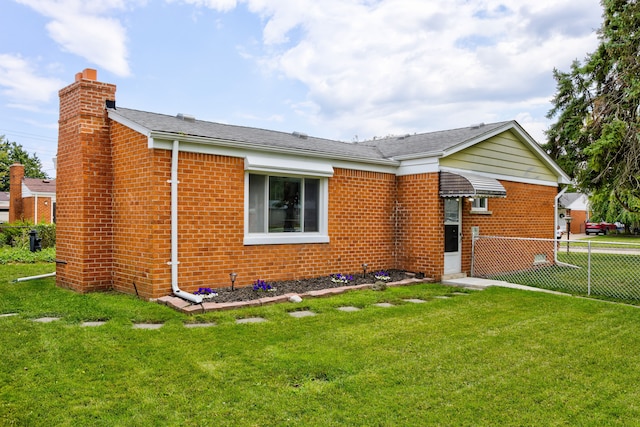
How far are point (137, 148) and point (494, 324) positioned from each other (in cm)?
675

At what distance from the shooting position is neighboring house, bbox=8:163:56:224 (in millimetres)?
30859

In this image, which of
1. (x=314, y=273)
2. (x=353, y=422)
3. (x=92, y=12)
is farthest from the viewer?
(x=92, y=12)

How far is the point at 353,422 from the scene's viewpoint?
11.1 feet

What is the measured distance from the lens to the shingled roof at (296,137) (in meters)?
8.30

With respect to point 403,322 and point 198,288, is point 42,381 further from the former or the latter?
point 403,322

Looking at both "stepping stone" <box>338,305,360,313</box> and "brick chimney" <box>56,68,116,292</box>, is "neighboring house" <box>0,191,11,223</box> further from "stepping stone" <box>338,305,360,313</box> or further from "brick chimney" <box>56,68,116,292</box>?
"stepping stone" <box>338,305,360,313</box>

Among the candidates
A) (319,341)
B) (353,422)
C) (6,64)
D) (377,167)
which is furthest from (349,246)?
(6,64)

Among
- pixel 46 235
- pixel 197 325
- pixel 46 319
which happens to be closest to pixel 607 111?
pixel 197 325

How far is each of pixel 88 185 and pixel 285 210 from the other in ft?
12.9

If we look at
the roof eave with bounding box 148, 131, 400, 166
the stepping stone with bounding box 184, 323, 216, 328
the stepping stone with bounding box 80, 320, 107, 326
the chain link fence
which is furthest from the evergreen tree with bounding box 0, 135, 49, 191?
the chain link fence

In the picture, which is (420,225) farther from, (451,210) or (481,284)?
(481,284)

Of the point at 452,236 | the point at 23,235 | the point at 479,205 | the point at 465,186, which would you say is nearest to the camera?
the point at 465,186

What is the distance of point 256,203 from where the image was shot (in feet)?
29.2

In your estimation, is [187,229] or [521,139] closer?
[187,229]
